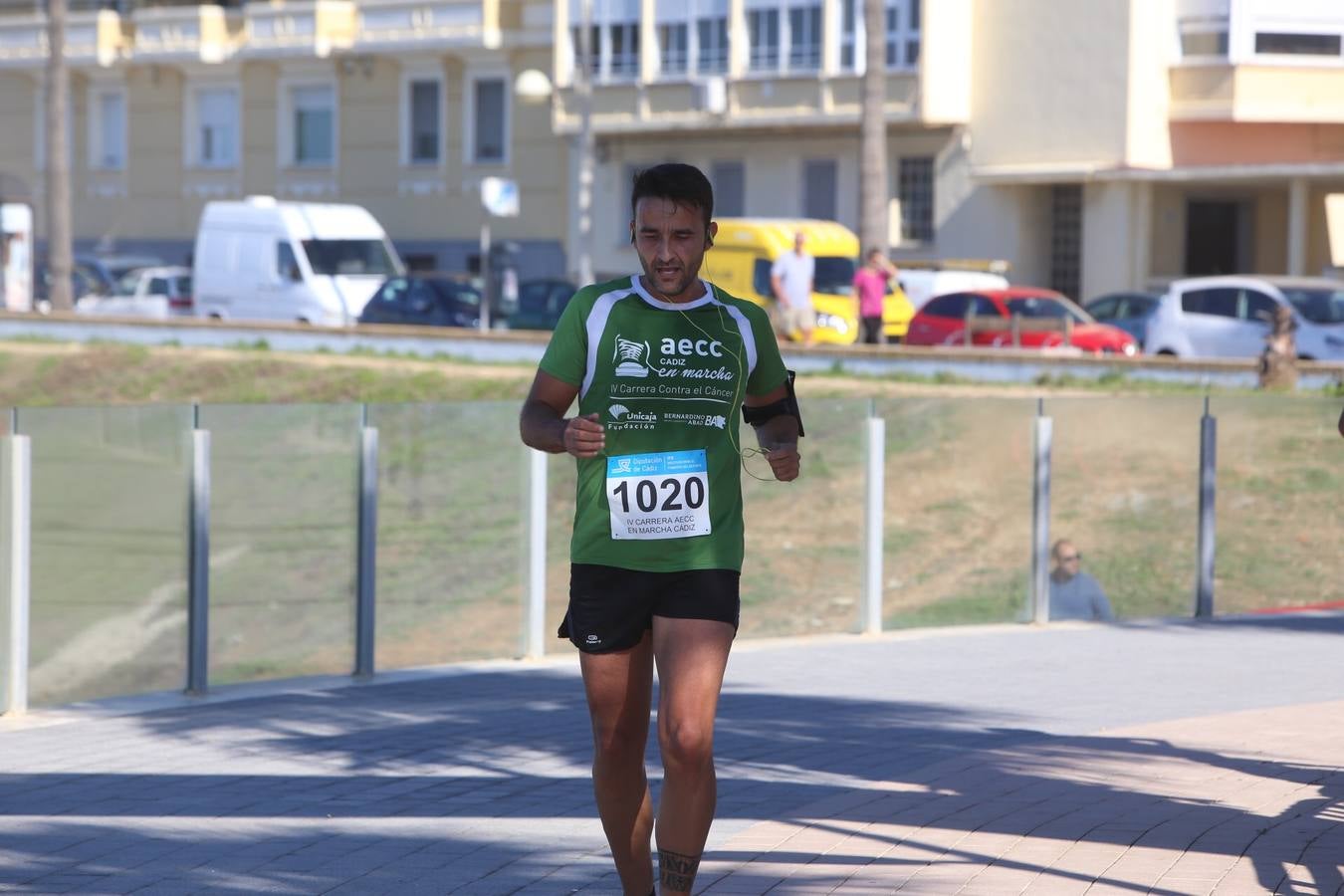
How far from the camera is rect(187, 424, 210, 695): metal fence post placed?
32.8 feet

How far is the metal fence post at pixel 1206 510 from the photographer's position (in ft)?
42.9

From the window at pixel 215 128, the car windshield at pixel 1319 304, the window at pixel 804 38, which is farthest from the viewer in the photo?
the window at pixel 215 128

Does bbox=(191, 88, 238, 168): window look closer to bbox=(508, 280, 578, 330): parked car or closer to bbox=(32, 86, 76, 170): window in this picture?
bbox=(32, 86, 76, 170): window

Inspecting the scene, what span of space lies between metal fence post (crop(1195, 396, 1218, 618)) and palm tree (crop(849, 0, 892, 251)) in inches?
894

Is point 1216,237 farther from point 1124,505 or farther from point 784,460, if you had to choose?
point 784,460

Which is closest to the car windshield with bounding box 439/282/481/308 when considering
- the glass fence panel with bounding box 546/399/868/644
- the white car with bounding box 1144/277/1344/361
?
the white car with bounding box 1144/277/1344/361

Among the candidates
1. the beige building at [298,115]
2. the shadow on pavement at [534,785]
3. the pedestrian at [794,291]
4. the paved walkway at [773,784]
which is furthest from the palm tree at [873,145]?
the shadow on pavement at [534,785]

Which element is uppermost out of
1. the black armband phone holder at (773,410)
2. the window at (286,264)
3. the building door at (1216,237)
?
the building door at (1216,237)

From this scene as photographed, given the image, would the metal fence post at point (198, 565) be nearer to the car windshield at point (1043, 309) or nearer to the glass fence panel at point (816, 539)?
the glass fence panel at point (816, 539)

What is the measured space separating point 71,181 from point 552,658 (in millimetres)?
52116

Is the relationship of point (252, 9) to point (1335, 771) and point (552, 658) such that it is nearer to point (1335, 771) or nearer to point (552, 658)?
point (552, 658)

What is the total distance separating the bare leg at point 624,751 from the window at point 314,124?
50.2m

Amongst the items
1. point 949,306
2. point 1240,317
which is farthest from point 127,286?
point 1240,317

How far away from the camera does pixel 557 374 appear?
5352 millimetres
